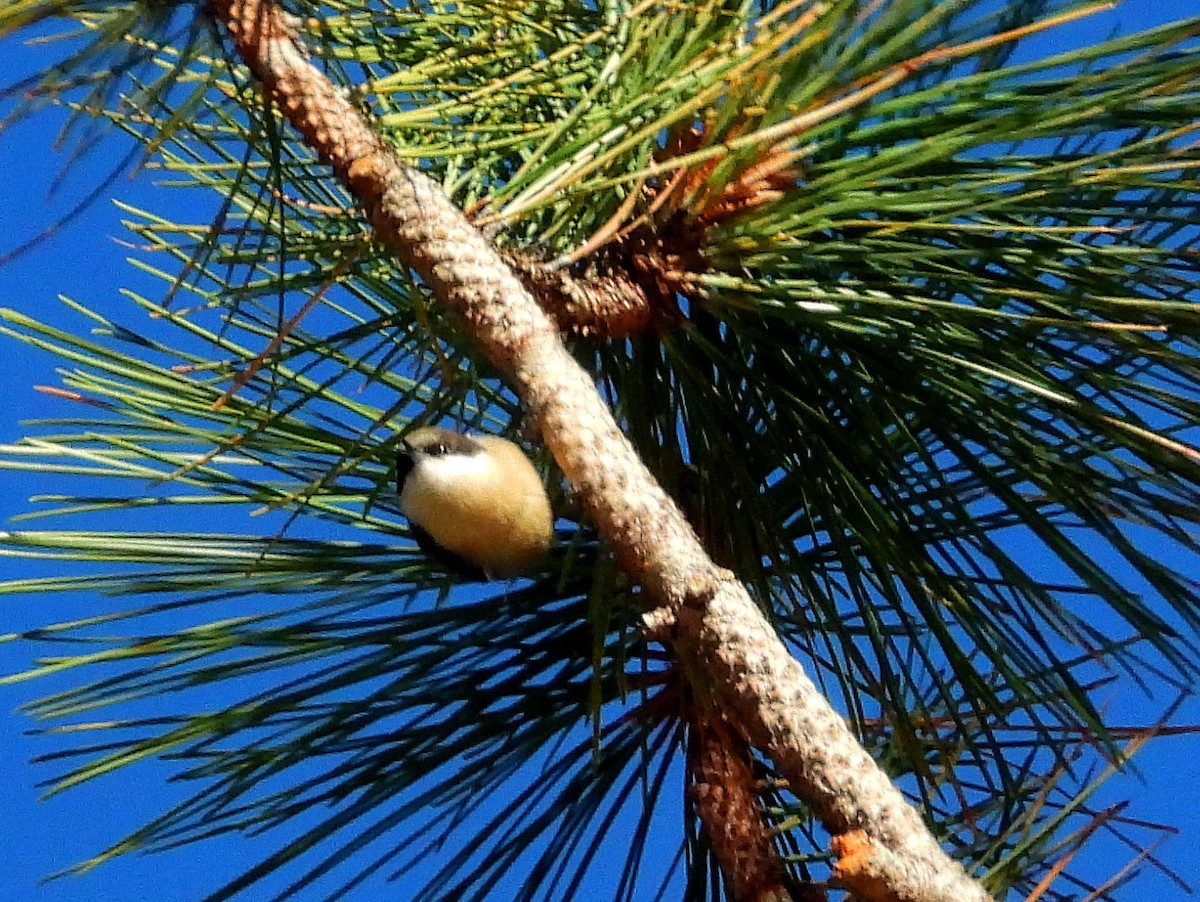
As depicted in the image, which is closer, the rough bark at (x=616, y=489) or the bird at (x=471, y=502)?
the rough bark at (x=616, y=489)

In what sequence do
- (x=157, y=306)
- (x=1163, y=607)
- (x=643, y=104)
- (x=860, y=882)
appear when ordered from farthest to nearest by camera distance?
(x=1163, y=607) → (x=157, y=306) → (x=643, y=104) → (x=860, y=882)

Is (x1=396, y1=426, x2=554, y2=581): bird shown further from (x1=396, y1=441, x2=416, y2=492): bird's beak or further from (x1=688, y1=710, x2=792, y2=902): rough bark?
(x1=688, y1=710, x2=792, y2=902): rough bark

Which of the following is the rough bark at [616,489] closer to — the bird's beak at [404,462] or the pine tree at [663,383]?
the pine tree at [663,383]

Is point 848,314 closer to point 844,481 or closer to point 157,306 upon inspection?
point 844,481

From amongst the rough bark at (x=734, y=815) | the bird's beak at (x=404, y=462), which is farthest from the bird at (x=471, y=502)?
the rough bark at (x=734, y=815)

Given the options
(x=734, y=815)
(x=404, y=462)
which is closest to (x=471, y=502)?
(x=404, y=462)

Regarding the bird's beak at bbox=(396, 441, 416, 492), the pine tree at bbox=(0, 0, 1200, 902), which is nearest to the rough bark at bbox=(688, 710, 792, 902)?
the pine tree at bbox=(0, 0, 1200, 902)

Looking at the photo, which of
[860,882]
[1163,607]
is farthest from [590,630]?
[1163,607]
